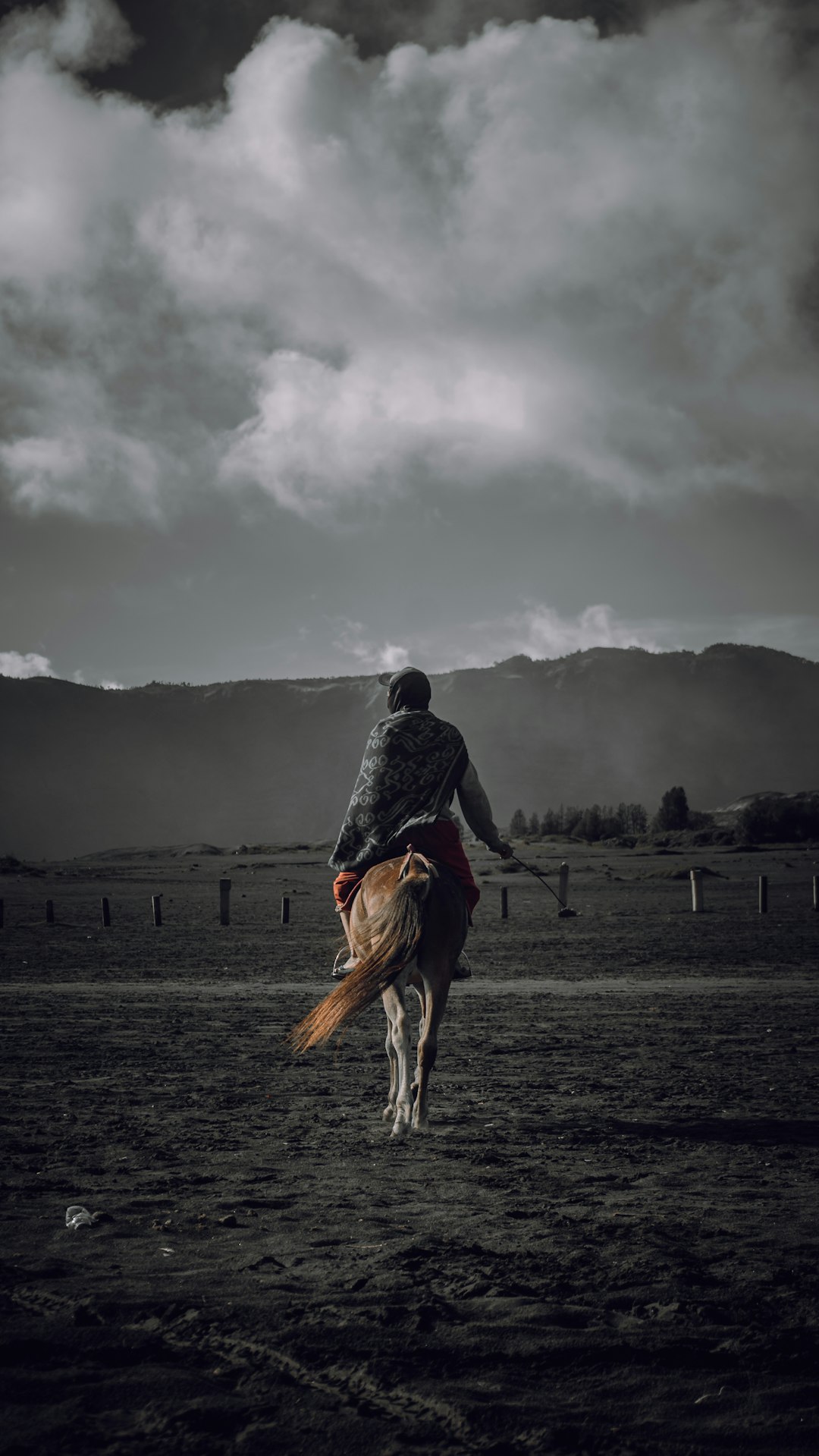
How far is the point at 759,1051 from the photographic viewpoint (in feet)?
30.1

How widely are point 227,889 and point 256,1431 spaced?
22887 millimetres

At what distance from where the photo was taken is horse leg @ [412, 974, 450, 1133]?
614cm

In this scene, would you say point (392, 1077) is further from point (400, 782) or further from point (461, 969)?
point (400, 782)

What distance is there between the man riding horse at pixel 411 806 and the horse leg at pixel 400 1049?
49cm

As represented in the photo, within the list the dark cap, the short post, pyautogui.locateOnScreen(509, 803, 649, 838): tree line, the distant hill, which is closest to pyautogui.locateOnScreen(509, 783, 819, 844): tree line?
pyautogui.locateOnScreen(509, 803, 649, 838): tree line

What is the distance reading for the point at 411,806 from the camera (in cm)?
702

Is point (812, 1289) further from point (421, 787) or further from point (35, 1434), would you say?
point (421, 787)

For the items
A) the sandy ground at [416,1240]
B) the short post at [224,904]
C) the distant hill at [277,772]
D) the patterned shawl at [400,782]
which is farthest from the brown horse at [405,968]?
the distant hill at [277,772]

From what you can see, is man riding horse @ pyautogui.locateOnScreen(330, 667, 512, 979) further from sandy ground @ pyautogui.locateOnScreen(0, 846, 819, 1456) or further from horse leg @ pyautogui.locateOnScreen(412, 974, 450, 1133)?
sandy ground @ pyautogui.locateOnScreen(0, 846, 819, 1456)

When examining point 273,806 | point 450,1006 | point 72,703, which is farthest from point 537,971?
point 72,703

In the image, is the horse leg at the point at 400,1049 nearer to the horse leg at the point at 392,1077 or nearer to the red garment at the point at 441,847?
the horse leg at the point at 392,1077

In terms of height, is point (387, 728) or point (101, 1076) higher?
point (387, 728)

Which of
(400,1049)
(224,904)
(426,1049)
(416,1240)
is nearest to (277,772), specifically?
(224,904)

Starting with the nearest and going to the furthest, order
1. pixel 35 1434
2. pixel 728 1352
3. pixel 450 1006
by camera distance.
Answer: pixel 35 1434, pixel 728 1352, pixel 450 1006
